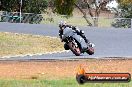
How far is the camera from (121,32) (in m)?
37.9

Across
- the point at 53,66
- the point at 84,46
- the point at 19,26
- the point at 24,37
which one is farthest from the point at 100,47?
the point at 19,26

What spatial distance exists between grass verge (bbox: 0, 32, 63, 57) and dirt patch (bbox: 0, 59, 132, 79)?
4.91 metres

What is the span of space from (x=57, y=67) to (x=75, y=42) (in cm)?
246

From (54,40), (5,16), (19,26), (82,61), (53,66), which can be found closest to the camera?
(53,66)

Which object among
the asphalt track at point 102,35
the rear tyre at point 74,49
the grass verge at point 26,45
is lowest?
the asphalt track at point 102,35

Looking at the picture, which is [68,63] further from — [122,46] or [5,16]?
[5,16]

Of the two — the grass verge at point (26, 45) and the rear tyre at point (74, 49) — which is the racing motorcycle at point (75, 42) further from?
the grass verge at point (26, 45)

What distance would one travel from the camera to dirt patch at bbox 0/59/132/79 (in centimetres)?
1552

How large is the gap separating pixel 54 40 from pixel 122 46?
14.1 ft

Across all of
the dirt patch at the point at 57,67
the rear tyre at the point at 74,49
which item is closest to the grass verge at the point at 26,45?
the rear tyre at the point at 74,49

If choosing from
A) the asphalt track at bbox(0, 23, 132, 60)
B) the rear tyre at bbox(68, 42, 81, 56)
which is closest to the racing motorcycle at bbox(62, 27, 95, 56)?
A: the rear tyre at bbox(68, 42, 81, 56)

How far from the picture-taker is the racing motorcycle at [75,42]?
1950 cm

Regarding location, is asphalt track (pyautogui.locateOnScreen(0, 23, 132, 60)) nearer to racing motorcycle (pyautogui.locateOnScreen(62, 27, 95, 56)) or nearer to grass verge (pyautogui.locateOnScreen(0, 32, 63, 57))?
grass verge (pyautogui.locateOnScreen(0, 32, 63, 57))

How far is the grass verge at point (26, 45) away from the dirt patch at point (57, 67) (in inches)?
193
